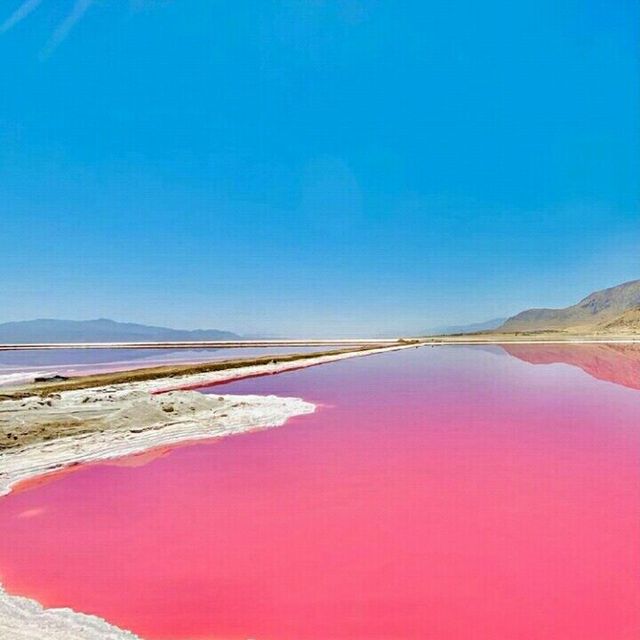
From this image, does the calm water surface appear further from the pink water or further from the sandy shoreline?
the pink water

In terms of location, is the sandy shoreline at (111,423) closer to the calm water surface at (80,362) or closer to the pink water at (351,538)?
the pink water at (351,538)

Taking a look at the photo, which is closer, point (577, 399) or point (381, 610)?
point (381, 610)

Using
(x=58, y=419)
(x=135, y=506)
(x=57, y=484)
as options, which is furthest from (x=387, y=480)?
(x=58, y=419)

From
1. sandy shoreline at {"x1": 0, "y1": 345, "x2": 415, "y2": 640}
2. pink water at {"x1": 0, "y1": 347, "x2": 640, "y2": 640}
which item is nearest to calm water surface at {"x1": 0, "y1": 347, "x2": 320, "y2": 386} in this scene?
sandy shoreline at {"x1": 0, "y1": 345, "x2": 415, "y2": 640}

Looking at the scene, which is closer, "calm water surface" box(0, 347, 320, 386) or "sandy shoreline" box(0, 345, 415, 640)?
"sandy shoreline" box(0, 345, 415, 640)

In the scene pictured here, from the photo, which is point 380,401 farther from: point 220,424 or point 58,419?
point 58,419

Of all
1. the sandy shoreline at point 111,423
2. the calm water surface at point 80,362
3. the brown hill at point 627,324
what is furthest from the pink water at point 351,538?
the brown hill at point 627,324

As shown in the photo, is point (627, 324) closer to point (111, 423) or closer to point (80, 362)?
point (80, 362)

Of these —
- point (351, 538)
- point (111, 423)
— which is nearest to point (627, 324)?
point (111, 423)
